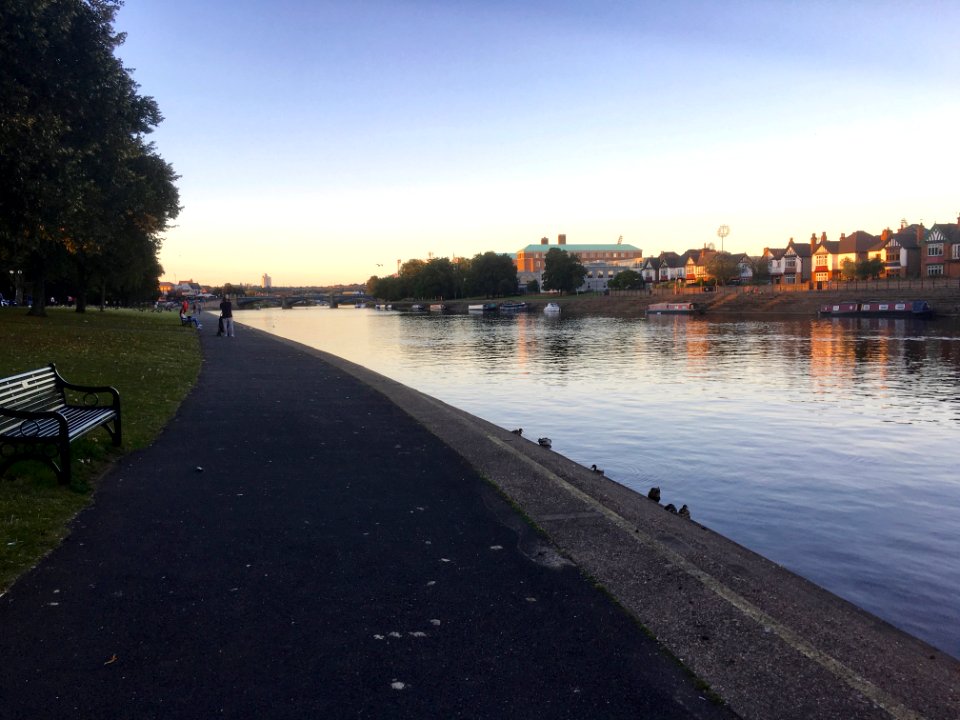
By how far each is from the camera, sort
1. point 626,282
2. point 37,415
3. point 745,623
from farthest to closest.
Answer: point 626,282 < point 37,415 < point 745,623

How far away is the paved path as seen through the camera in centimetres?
411

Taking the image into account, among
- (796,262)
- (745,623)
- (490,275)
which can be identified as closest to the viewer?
(745,623)

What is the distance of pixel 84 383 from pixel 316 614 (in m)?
12.9

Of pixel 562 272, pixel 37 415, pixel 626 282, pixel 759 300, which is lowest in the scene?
pixel 759 300

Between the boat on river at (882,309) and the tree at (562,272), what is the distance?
67781 millimetres

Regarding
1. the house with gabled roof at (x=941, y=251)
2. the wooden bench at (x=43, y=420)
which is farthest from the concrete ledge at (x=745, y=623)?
the house with gabled roof at (x=941, y=251)

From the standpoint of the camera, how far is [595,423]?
1884 cm

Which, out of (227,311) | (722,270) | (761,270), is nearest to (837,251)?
(761,270)

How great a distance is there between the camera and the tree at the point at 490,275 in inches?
6383

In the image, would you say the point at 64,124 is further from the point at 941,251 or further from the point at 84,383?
the point at 941,251

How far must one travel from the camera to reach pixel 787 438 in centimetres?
1681

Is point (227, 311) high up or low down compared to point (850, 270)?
down

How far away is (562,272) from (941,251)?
6759 centimetres

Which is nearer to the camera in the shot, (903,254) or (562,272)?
(903,254)
